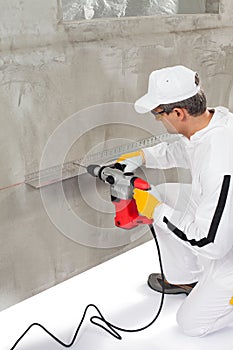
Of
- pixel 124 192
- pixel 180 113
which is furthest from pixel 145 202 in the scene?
pixel 180 113

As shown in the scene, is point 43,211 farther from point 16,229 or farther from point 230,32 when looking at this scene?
point 230,32

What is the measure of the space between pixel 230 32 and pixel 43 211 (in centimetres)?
173

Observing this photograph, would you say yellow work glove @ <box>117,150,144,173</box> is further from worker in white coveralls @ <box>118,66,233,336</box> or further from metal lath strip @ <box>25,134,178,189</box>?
metal lath strip @ <box>25,134,178,189</box>

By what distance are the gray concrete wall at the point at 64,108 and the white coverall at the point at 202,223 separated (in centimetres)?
36

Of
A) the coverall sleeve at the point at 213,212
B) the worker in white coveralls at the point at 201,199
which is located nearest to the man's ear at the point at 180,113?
the worker in white coveralls at the point at 201,199

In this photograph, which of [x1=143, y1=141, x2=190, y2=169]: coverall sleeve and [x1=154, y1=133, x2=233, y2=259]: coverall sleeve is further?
[x1=143, y1=141, x2=190, y2=169]: coverall sleeve

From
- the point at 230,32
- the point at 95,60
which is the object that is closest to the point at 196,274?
the point at 95,60

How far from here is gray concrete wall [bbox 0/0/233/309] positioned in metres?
2.08

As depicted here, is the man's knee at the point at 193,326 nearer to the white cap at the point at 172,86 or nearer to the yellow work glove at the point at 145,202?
the yellow work glove at the point at 145,202

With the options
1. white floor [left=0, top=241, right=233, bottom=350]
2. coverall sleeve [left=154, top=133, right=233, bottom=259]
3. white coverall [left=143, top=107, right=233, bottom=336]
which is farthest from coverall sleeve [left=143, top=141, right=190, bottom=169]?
white floor [left=0, top=241, right=233, bottom=350]

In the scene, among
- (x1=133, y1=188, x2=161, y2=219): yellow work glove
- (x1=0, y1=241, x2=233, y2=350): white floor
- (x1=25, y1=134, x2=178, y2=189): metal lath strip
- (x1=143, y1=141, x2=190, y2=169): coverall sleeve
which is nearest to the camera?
(x1=133, y1=188, x2=161, y2=219): yellow work glove

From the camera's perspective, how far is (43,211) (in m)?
2.36

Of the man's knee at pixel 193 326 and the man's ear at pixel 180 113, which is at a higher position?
the man's ear at pixel 180 113

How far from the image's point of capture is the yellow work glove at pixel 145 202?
6.63 feet
